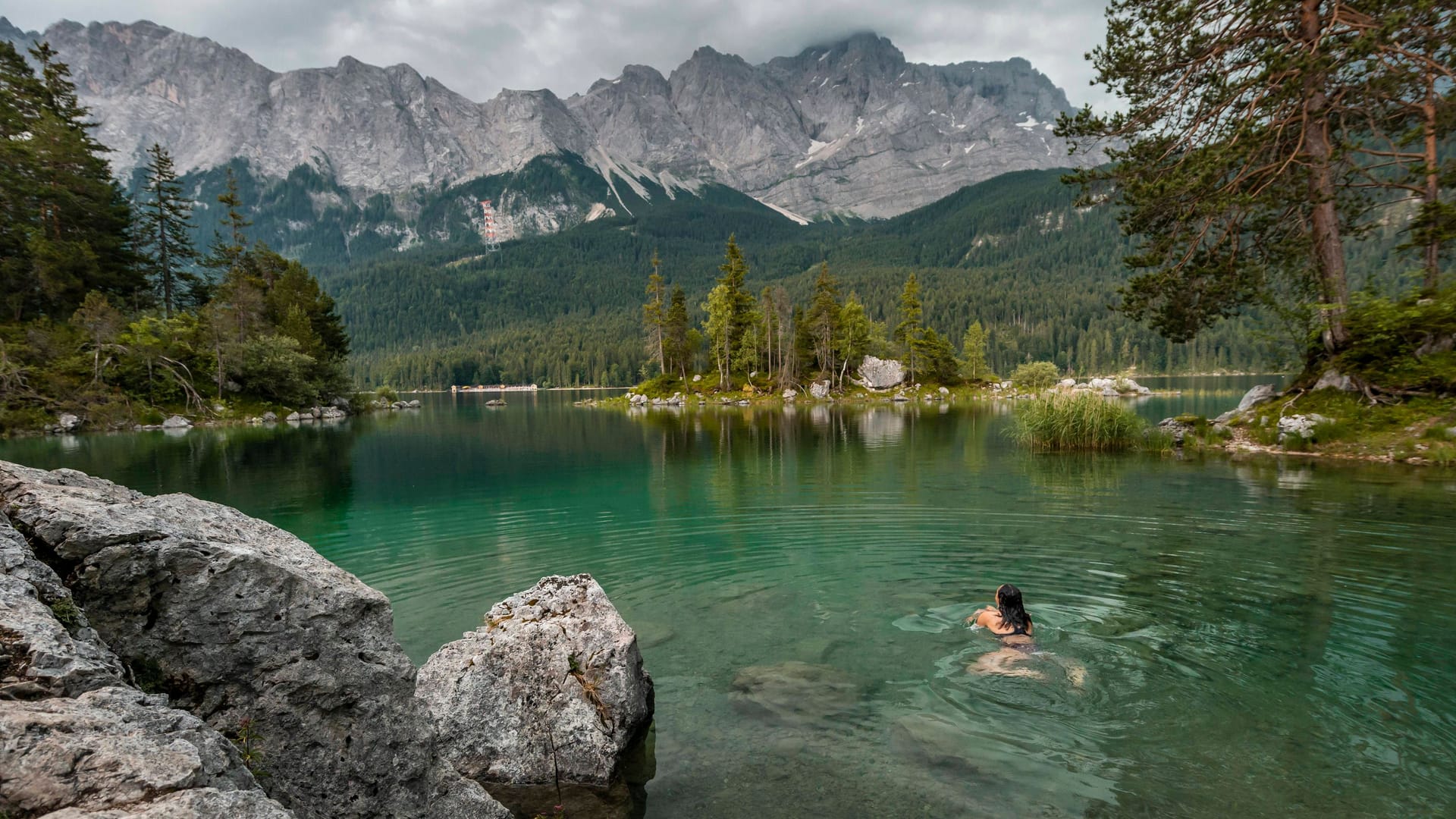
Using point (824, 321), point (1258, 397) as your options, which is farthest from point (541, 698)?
point (824, 321)

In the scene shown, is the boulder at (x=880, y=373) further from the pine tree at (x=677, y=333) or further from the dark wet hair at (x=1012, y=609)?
the dark wet hair at (x=1012, y=609)

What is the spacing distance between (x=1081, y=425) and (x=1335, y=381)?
9.18 metres

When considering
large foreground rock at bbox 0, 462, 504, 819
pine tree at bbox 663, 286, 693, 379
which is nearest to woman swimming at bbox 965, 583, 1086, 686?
large foreground rock at bbox 0, 462, 504, 819

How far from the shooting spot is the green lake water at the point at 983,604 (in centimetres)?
654

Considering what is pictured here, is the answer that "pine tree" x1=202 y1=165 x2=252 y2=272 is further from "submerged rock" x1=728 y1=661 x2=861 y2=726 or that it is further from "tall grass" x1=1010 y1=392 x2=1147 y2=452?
"submerged rock" x1=728 y1=661 x2=861 y2=726

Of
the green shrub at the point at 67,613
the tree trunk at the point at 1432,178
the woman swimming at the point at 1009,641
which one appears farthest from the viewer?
the tree trunk at the point at 1432,178

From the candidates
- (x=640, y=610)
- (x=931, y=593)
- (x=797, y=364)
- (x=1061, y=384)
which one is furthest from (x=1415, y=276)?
(x=797, y=364)

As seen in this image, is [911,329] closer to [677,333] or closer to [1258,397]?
[677,333]

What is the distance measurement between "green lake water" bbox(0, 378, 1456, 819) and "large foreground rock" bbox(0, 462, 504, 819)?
8.61ft

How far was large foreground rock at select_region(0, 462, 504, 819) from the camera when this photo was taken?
4000mm

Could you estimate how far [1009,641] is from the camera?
9586 millimetres

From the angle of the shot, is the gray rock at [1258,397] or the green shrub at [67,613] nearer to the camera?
the green shrub at [67,613]

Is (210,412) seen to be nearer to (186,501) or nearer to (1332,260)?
(186,501)

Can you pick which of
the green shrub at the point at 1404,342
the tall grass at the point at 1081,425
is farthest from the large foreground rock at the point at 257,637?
the green shrub at the point at 1404,342
